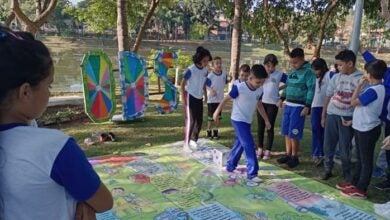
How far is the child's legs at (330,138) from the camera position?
14.4 ft

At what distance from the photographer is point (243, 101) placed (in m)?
4.38

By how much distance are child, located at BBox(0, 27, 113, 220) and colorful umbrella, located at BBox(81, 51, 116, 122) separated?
5155mm

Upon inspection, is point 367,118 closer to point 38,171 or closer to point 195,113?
point 195,113

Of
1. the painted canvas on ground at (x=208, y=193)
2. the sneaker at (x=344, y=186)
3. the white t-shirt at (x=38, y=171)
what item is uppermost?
the white t-shirt at (x=38, y=171)

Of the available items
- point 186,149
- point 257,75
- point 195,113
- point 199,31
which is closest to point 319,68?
point 257,75

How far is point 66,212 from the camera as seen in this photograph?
3.95 ft

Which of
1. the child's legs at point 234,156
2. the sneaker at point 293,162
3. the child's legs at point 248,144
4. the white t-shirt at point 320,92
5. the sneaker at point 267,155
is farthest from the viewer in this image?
the sneaker at point 267,155

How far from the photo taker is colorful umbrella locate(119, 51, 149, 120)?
6777 mm

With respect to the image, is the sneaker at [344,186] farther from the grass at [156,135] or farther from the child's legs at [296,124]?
the child's legs at [296,124]

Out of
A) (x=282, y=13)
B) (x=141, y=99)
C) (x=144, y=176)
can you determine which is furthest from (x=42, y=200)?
(x=282, y=13)

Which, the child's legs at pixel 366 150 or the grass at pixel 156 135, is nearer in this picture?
the child's legs at pixel 366 150

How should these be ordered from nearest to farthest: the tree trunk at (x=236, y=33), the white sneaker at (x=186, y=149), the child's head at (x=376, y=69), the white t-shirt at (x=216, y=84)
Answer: the child's head at (x=376, y=69), the white sneaker at (x=186, y=149), the white t-shirt at (x=216, y=84), the tree trunk at (x=236, y=33)

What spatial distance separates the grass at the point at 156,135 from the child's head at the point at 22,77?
12.4 ft

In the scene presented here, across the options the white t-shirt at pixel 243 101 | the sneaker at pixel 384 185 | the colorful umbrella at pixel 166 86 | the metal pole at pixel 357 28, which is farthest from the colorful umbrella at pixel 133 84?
the sneaker at pixel 384 185
